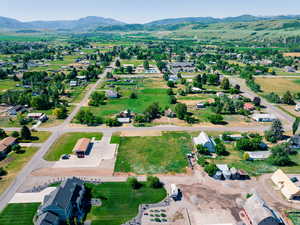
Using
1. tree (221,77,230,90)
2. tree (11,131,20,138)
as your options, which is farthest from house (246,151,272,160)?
tree (11,131,20,138)

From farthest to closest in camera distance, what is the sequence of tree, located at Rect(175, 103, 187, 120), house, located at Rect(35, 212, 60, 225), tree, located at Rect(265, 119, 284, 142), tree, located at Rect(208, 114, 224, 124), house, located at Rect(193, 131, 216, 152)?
tree, located at Rect(175, 103, 187, 120)
tree, located at Rect(208, 114, 224, 124)
tree, located at Rect(265, 119, 284, 142)
house, located at Rect(193, 131, 216, 152)
house, located at Rect(35, 212, 60, 225)

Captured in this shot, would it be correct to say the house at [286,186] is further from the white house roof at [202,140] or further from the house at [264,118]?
the house at [264,118]

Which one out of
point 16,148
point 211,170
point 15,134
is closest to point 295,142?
point 211,170

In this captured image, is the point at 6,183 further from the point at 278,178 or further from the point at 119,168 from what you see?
the point at 278,178

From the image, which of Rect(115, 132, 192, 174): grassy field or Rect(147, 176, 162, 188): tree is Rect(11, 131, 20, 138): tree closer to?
Rect(115, 132, 192, 174): grassy field

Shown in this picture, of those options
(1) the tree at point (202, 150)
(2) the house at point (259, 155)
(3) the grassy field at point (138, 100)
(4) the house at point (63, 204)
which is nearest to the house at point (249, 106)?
(2) the house at point (259, 155)

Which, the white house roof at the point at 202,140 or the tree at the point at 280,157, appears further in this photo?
the white house roof at the point at 202,140
